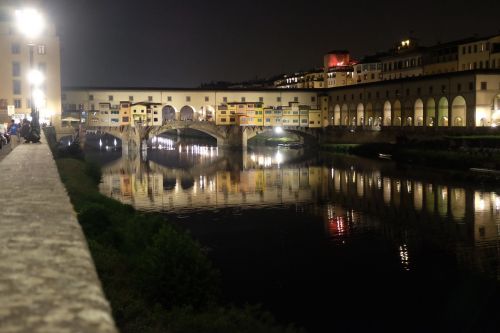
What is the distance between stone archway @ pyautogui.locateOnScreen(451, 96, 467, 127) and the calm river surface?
1515 cm

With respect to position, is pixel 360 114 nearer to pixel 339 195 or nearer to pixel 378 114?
pixel 378 114

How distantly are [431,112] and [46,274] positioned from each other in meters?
61.2

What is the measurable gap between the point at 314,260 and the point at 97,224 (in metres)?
7.02

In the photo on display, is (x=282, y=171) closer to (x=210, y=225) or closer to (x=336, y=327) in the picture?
(x=210, y=225)

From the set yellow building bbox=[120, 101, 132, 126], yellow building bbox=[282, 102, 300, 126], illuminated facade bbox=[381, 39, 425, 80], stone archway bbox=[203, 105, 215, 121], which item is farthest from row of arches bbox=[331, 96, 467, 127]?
yellow building bbox=[120, 101, 132, 126]

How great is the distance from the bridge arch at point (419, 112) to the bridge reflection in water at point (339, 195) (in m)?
13.0

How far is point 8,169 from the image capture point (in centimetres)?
1319

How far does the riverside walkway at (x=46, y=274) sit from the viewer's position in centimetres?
371

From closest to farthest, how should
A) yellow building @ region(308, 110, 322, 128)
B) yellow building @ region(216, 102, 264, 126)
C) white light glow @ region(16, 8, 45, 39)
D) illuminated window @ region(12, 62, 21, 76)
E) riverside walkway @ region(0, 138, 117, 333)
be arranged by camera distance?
riverside walkway @ region(0, 138, 117, 333) < white light glow @ region(16, 8, 45, 39) < illuminated window @ region(12, 62, 21, 76) < yellow building @ region(216, 102, 264, 126) < yellow building @ region(308, 110, 322, 128)

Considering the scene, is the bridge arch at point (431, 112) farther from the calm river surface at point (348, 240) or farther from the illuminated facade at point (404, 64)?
the illuminated facade at point (404, 64)

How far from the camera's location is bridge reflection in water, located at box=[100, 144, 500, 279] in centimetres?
2314

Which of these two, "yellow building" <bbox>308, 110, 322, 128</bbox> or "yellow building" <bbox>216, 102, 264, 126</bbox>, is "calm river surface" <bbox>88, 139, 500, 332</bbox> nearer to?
"yellow building" <bbox>216, 102, 264, 126</bbox>

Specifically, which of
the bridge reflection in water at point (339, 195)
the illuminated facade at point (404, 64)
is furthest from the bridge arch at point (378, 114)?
the bridge reflection in water at point (339, 195)

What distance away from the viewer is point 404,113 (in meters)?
65.8
